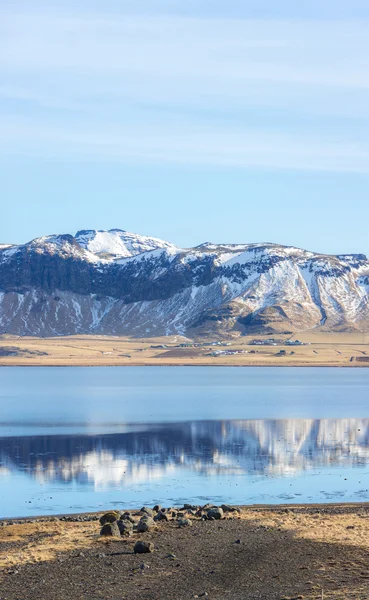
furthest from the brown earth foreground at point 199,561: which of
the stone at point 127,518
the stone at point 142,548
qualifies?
the stone at point 127,518

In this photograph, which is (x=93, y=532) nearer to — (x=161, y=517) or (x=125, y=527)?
(x=125, y=527)

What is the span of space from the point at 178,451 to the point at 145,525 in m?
34.8

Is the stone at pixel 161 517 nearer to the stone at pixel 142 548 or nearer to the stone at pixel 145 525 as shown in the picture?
the stone at pixel 145 525

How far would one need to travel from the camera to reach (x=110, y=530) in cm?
3494

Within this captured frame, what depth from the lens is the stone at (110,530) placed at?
34.9 m

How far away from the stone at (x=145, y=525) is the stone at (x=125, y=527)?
371 mm

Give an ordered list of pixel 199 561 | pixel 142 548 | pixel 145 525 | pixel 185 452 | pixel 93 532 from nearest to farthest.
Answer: pixel 199 561
pixel 142 548
pixel 145 525
pixel 93 532
pixel 185 452

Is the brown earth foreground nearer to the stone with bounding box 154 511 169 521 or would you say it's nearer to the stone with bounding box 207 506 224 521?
the stone with bounding box 207 506 224 521

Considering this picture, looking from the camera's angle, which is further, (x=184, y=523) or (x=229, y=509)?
(x=229, y=509)

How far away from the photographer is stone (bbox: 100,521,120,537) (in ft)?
114

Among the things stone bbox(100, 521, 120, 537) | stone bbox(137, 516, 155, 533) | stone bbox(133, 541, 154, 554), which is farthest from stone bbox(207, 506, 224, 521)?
stone bbox(133, 541, 154, 554)

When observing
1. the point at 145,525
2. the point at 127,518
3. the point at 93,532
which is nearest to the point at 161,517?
the point at 127,518

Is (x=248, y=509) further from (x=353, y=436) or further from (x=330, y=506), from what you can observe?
(x=353, y=436)

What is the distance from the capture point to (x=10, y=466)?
62.2 meters
